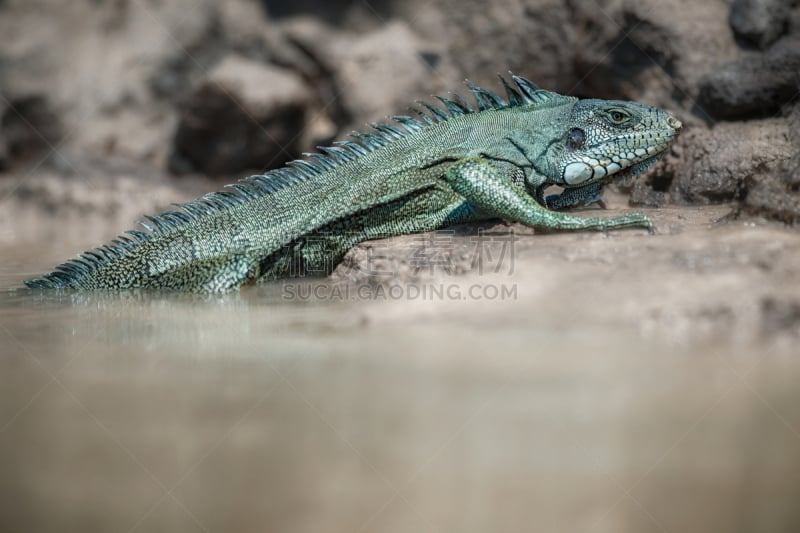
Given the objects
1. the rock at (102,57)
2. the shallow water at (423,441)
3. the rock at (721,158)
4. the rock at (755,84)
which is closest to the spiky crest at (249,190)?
the rock at (721,158)

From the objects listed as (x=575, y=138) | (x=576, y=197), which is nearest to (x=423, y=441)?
(x=575, y=138)

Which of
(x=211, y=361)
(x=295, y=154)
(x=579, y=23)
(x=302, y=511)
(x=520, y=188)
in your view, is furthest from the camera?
(x=295, y=154)

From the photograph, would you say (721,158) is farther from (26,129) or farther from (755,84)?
(26,129)

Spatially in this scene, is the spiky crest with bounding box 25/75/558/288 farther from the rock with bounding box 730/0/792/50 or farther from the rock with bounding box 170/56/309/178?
the rock with bounding box 170/56/309/178

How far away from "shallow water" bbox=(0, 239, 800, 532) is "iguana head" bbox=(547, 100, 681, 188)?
3165mm

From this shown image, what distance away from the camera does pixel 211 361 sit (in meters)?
4.52

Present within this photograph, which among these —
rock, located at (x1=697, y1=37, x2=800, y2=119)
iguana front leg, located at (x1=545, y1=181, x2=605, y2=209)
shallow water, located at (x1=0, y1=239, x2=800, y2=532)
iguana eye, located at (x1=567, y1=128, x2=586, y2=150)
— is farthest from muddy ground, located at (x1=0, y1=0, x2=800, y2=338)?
shallow water, located at (x1=0, y1=239, x2=800, y2=532)

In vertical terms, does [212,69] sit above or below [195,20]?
below

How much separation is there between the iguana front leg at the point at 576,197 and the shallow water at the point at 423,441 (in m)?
3.44

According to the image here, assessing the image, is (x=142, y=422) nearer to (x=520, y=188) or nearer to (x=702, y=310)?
(x=702, y=310)

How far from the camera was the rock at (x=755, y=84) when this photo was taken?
28.0 ft

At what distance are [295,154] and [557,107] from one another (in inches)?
266

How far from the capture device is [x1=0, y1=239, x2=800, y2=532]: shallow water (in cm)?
346

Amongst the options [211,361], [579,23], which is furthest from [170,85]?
[211,361]
